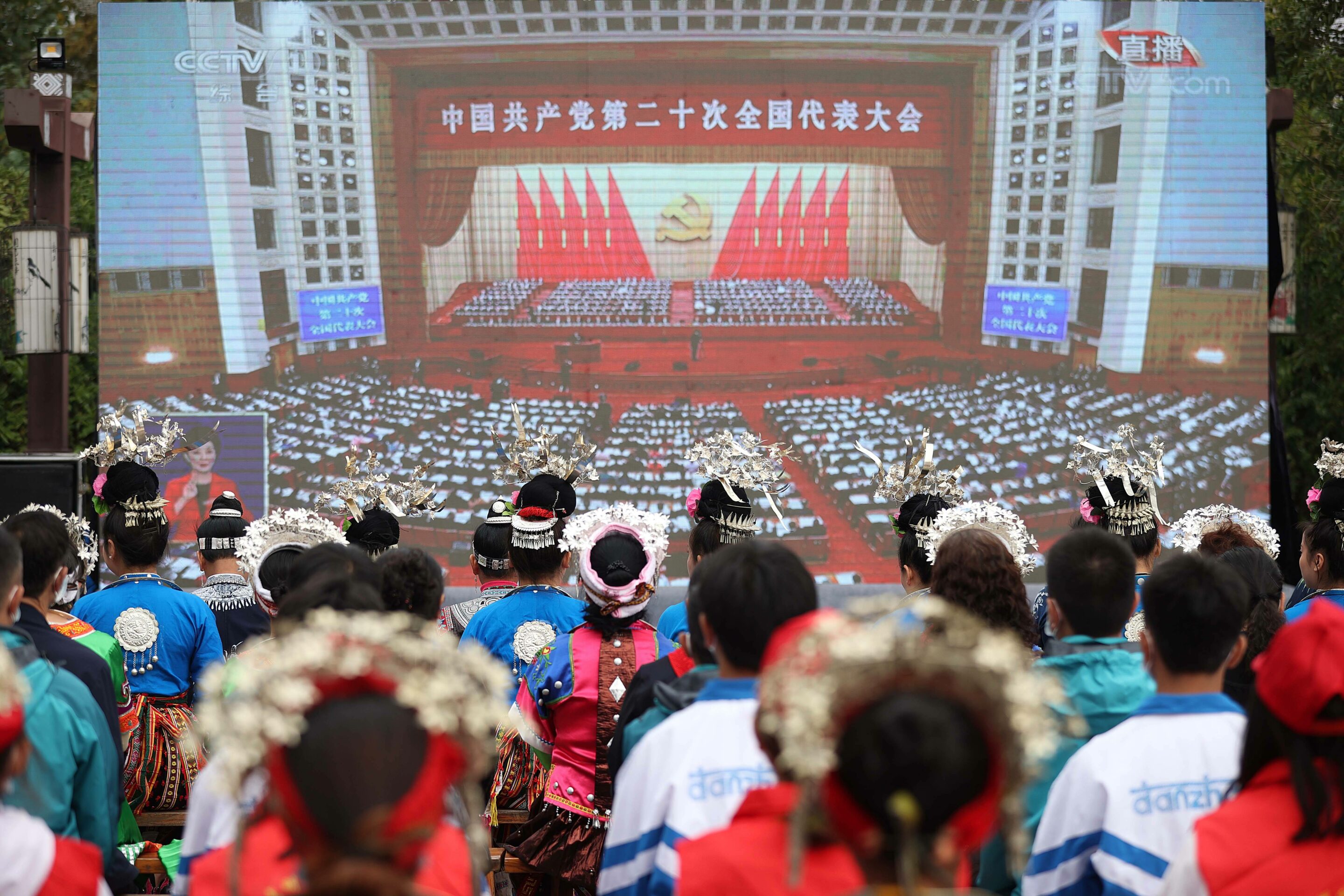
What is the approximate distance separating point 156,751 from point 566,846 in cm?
146

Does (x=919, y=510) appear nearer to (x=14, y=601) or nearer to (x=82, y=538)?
(x=14, y=601)

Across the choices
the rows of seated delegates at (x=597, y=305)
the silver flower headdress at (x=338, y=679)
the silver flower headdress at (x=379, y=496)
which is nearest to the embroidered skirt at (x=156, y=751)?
the silver flower headdress at (x=379, y=496)

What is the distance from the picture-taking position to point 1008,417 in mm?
7711

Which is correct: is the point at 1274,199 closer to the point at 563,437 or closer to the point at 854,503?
the point at 854,503

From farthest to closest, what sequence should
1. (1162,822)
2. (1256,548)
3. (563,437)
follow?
(563,437) → (1256,548) → (1162,822)

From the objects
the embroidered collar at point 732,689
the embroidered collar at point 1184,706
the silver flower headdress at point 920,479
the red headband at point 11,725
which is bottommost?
the silver flower headdress at point 920,479

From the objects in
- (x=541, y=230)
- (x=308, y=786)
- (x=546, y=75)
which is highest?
(x=546, y=75)

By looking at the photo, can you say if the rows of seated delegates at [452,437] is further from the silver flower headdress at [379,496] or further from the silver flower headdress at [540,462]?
the silver flower headdress at [540,462]

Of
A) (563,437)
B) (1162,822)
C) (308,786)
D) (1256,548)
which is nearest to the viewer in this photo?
(308,786)

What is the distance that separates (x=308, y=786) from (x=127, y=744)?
9.12 feet

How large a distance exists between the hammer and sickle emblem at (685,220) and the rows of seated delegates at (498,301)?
836 mm

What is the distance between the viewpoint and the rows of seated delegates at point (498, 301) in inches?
304

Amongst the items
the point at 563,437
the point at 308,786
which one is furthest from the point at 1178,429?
the point at 308,786

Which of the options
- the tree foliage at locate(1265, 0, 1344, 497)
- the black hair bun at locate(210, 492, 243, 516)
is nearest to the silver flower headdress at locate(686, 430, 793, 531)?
the black hair bun at locate(210, 492, 243, 516)
